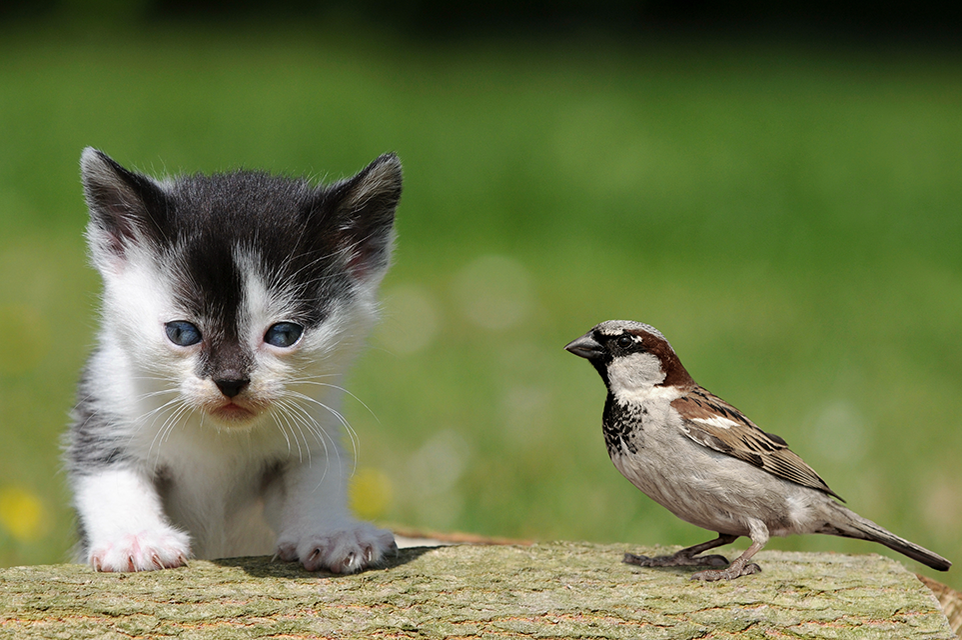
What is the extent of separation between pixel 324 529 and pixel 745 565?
97 cm

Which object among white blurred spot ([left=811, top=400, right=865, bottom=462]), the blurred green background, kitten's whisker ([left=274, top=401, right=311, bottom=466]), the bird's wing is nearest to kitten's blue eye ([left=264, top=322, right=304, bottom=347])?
kitten's whisker ([left=274, top=401, right=311, bottom=466])

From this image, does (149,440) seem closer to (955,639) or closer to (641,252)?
(955,639)

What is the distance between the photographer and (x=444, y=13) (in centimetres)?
1644

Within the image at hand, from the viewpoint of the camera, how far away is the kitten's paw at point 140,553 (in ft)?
7.30

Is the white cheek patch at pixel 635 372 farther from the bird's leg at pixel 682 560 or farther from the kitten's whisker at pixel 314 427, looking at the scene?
the kitten's whisker at pixel 314 427

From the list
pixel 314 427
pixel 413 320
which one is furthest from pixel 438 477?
pixel 413 320

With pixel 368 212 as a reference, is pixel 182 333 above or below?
below

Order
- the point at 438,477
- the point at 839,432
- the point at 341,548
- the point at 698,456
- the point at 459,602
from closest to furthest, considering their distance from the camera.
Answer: the point at 698,456
the point at 459,602
the point at 341,548
the point at 438,477
the point at 839,432

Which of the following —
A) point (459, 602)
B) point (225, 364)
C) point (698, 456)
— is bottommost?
point (459, 602)

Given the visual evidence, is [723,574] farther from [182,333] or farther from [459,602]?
[182,333]

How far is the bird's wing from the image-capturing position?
6.63 ft

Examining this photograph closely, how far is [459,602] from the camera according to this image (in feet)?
6.91

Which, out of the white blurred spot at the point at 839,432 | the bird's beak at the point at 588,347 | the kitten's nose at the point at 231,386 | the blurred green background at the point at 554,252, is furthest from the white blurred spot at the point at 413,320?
the bird's beak at the point at 588,347

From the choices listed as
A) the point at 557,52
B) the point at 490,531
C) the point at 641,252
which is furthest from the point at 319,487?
the point at 557,52
